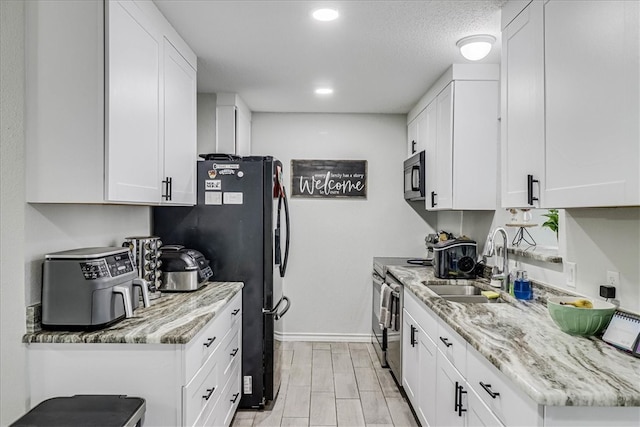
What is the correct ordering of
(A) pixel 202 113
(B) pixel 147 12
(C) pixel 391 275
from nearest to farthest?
(B) pixel 147 12
(C) pixel 391 275
(A) pixel 202 113

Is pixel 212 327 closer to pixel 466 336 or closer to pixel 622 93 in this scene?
pixel 466 336

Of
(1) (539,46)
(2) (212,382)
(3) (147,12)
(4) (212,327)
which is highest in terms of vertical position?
(3) (147,12)

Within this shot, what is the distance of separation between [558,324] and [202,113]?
10.9 feet

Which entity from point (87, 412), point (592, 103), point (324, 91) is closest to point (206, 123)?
point (324, 91)

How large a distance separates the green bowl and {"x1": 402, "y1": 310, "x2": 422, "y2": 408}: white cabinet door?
1090mm

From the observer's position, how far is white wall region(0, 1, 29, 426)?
68.2 inches

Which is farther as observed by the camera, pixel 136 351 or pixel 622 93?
pixel 136 351

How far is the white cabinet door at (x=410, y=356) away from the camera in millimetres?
2883

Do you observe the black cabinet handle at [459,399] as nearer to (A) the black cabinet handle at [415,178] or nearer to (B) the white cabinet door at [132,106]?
(B) the white cabinet door at [132,106]

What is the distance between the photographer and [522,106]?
2078mm

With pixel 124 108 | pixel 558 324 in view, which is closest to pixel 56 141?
pixel 124 108

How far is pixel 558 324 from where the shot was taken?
6.03 ft

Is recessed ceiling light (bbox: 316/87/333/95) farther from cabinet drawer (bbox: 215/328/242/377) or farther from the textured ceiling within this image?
cabinet drawer (bbox: 215/328/242/377)

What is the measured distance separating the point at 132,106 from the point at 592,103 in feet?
6.23
